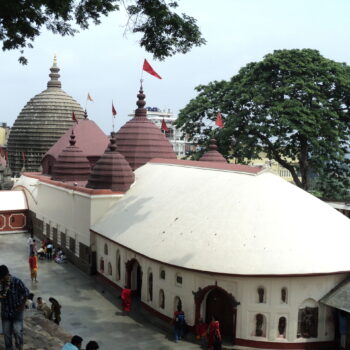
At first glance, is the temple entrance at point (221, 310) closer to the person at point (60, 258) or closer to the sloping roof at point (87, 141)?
the person at point (60, 258)

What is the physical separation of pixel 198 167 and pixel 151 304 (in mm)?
7914

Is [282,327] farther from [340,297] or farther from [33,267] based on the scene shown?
[33,267]

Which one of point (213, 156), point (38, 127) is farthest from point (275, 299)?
point (38, 127)

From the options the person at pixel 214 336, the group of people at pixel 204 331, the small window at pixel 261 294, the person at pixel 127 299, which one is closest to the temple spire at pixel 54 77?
the person at pixel 127 299

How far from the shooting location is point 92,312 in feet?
64.5

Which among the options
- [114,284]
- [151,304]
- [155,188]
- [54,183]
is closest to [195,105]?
[54,183]

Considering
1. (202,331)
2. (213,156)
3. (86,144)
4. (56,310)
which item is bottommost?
(202,331)

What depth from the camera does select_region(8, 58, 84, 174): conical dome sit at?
50.9 m

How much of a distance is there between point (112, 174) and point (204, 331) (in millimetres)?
11837

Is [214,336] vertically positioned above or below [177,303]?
below

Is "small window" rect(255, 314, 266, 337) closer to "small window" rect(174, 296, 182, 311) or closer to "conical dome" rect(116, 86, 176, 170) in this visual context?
"small window" rect(174, 296, 182, 311)

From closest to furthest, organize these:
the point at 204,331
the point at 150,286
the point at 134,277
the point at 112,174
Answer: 1. the point at 204,331
2. the point at 150,286
3. the point at 134,277
4. the point at 112,174

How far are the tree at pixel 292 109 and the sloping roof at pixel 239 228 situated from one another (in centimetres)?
1277

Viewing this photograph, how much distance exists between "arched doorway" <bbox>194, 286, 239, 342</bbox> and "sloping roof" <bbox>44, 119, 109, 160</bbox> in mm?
23688
